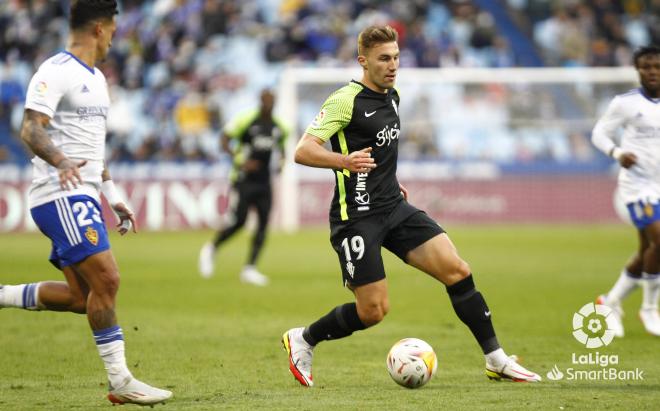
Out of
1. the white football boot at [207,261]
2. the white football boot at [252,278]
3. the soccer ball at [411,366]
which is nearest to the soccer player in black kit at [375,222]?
the soccer ball at [411,366]

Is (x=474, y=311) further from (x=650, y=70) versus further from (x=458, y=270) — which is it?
(x=650, y=70)

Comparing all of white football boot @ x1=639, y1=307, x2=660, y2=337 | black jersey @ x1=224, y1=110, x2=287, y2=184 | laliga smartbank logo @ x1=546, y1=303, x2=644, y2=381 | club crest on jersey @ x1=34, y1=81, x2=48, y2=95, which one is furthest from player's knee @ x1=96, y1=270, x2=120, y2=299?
black jersey @ x1=224, y1=110, x2=287, y2=184

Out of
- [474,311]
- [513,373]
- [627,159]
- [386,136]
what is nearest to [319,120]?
[386,136]

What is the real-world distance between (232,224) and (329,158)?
8.97 meters

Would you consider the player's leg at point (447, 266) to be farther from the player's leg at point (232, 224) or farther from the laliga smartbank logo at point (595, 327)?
the player's leg at point (232, 224)

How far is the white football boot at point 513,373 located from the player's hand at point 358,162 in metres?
1.71

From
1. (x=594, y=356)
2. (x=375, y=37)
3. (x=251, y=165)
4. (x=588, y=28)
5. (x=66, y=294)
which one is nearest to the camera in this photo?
(x=66, y=294)

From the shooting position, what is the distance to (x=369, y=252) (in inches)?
284

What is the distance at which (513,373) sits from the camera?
724cm

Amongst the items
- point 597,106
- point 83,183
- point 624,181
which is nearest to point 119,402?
point 83,183

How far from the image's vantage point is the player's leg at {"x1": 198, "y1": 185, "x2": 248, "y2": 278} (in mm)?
15727

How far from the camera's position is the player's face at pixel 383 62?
727 cm

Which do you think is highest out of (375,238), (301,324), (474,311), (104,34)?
(104,34)

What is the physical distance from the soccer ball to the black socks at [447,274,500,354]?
0.45 m
